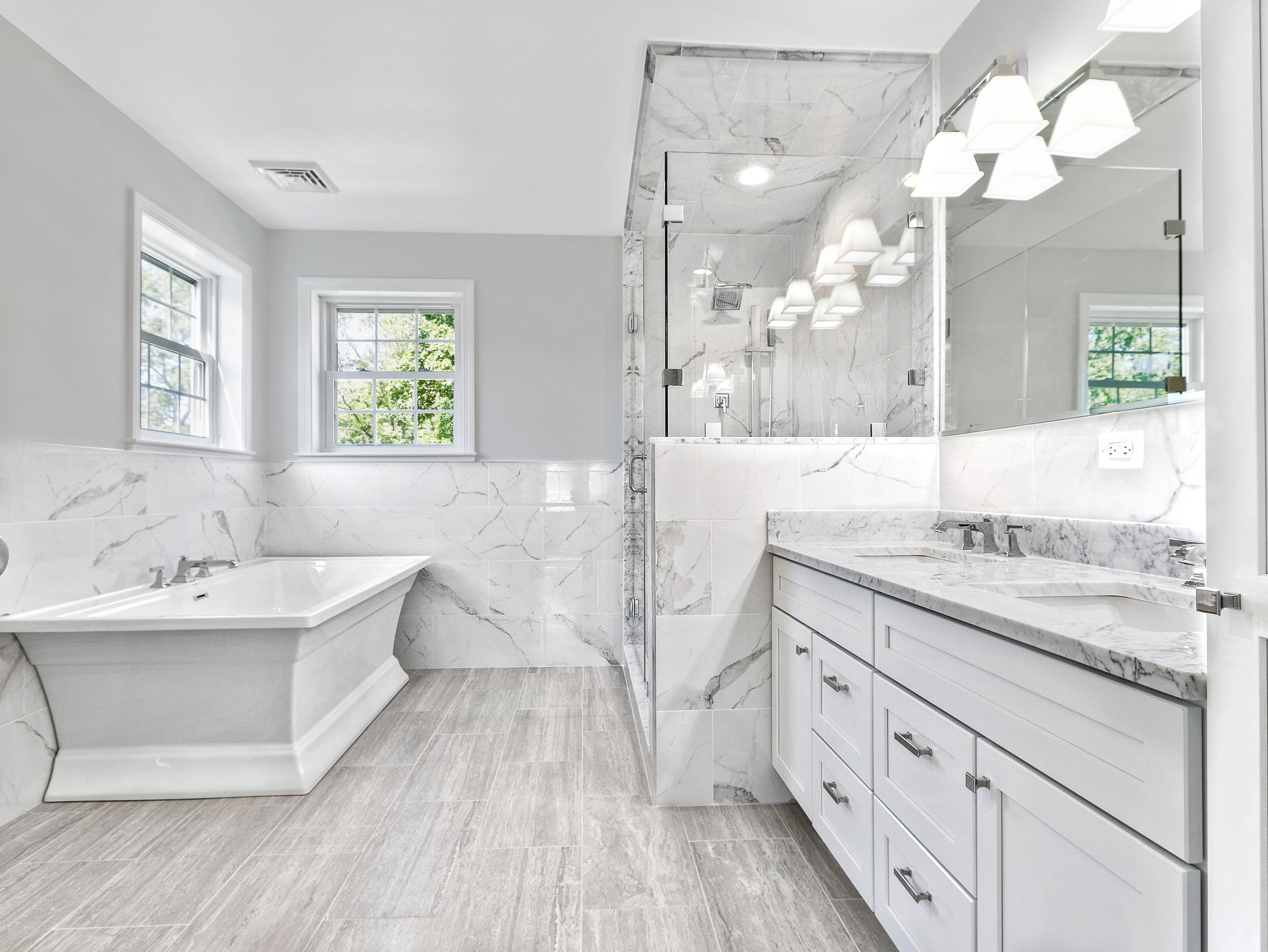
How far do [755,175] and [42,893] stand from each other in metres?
2.85

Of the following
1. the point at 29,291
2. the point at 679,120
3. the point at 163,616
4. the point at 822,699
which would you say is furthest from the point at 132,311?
the point at 822,699

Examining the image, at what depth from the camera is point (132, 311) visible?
284 cm

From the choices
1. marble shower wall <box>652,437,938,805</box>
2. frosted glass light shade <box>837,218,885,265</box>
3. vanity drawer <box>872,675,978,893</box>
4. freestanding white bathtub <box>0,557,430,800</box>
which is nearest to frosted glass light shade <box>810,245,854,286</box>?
frosted glass light shade <box>837,218,885,265</box>

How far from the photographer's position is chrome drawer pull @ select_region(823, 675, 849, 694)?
1.62m

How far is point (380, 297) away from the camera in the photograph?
13.5 ft

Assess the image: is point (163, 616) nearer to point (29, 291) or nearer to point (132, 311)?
point (29, 291)

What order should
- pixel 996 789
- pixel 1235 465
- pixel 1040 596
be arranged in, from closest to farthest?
pixel 1235 465 → pixel 996 789 → pixel 1040 596

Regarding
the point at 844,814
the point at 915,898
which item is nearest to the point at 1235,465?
the point at 915,898

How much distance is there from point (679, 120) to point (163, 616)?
2608 millimetres

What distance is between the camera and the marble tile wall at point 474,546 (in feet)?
13.0

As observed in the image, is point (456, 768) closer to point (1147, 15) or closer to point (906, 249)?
point (906, 249)

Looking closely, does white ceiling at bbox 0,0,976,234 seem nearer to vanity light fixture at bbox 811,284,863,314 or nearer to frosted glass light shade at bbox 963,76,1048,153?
frosted glass light shade at bbox 963,76,1048,153

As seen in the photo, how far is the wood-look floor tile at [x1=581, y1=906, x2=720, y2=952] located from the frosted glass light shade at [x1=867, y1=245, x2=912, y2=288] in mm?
1936

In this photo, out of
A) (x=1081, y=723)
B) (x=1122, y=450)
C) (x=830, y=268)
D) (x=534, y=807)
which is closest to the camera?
(x=1081, y=723)
